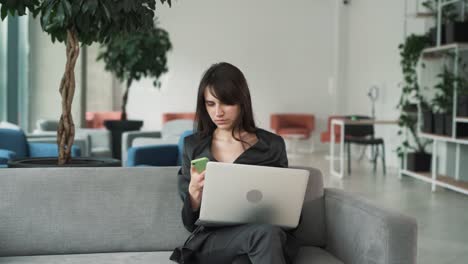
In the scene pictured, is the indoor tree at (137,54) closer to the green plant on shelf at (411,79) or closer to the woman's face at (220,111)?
the green plant on shelf at (411,79)

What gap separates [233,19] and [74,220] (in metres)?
11.7

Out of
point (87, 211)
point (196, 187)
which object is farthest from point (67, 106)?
point (196, 187)

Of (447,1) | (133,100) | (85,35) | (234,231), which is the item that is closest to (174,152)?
(85,35)

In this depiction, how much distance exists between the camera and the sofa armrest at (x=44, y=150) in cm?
514

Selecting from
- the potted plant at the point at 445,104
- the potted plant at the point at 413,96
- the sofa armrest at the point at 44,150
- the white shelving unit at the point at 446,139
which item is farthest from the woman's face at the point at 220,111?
the potted plant at the point at 413,96

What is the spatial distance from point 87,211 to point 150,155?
8.90 ft

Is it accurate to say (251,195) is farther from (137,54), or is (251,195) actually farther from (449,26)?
(137,54)

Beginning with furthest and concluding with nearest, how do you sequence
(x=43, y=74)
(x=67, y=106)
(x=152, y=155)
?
(x=43, y=74) → (x=152, y=155) → (x=67, y=106)

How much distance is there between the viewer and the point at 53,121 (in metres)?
7.63

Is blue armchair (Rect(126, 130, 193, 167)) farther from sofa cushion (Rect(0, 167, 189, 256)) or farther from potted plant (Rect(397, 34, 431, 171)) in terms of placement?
potted plant (Rect(397, 34, 431, 171))

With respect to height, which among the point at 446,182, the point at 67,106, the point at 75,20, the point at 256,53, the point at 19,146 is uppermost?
the point at 256,53

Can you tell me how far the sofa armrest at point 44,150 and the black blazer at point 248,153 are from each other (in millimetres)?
2769

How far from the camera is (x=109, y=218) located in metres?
2.62

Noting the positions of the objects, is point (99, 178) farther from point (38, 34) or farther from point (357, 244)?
point (38, 34)
